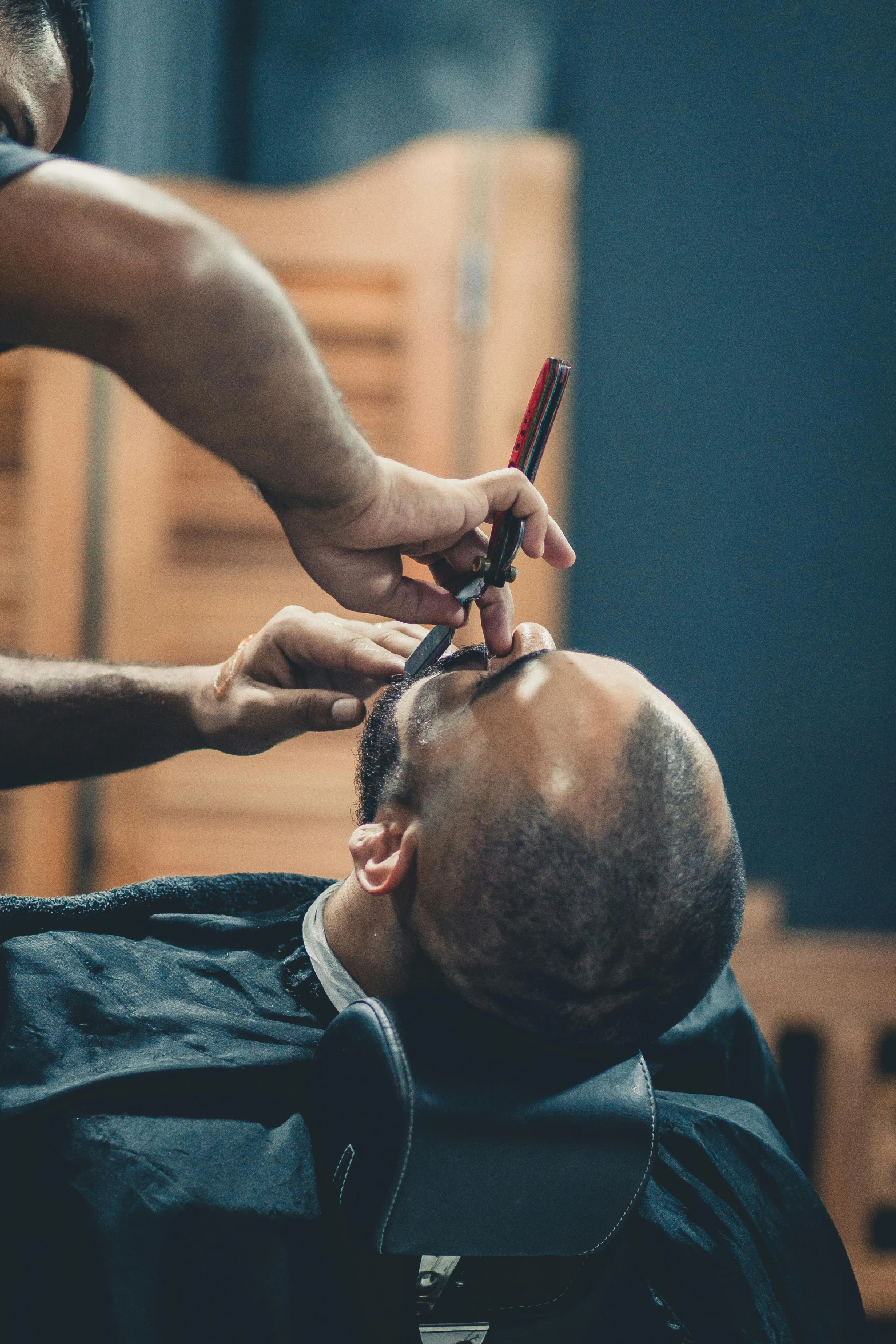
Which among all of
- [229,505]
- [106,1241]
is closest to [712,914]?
[106,1241]

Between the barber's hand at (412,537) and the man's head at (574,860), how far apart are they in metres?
0.13

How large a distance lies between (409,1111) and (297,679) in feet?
2.15

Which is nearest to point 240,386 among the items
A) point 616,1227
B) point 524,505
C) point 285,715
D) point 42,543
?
point 524,505

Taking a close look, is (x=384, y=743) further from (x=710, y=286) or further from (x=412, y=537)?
(x=710, y=286)

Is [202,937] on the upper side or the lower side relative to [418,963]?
lower

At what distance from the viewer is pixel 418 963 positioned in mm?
1201

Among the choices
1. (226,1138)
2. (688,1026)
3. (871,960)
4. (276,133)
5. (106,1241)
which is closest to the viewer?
(106,1241)

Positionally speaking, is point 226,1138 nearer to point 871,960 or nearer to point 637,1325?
point 637,1325

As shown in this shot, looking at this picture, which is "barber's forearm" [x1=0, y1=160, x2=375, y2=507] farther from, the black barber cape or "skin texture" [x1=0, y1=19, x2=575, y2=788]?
the black barber cape

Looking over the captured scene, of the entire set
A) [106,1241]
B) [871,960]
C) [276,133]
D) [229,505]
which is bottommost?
[871,960]

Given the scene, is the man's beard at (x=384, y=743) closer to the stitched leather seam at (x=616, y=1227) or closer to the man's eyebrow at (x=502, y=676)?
the man's eyebrow at (x=502, y=676)

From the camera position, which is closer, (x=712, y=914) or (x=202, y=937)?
(x=712, y=914)

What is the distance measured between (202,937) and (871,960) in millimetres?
1847

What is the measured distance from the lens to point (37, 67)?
53.8 inches
